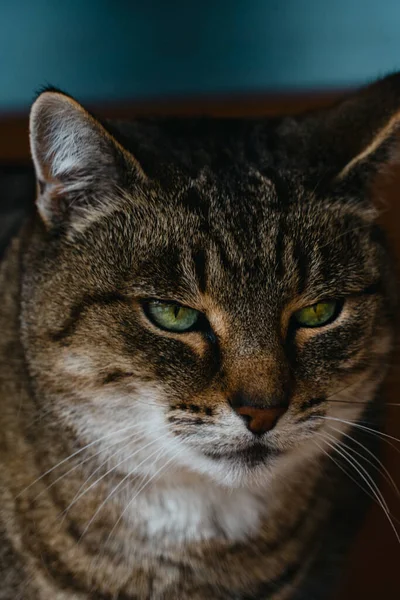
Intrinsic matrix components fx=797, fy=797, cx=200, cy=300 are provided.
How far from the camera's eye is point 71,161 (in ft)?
3.14

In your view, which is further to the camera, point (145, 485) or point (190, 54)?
point (190, 54)

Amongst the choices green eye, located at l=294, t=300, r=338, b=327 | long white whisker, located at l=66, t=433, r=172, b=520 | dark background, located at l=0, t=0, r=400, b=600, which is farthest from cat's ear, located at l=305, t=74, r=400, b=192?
dark background, located at l=0, t=0, r=400, b=600

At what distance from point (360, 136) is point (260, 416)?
393 mm

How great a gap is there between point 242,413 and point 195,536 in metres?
0.28

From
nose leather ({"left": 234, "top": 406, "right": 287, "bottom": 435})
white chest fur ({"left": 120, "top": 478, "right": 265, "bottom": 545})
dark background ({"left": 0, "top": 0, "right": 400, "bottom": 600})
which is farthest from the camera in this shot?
dark background ({"left": 0, "top": 0, "right": 400, "bottom": 600})

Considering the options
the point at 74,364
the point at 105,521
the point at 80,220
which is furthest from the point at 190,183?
the point at 105,521

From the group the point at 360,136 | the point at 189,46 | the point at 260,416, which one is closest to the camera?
the point at 260,416

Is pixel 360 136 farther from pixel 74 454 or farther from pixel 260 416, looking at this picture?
pixel 74 454

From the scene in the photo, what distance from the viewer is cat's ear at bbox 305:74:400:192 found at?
38.6 inches

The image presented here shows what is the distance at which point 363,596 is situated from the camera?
133 centimetres

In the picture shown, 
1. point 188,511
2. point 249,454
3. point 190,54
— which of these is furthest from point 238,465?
point 190,54

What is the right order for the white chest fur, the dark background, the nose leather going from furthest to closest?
the dark background, the white chest fur, the nose leather

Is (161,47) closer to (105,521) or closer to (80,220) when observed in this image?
(80,220)

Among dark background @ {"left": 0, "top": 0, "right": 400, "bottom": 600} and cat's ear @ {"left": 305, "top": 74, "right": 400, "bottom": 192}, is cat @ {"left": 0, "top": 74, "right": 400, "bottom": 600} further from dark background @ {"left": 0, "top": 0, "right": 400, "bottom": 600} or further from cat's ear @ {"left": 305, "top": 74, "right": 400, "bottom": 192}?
dark background @ {"left": 0, "top": 0, "right": 400, "bottom": 600}
